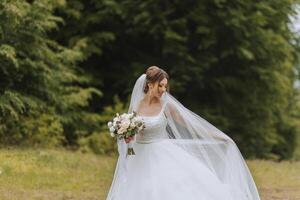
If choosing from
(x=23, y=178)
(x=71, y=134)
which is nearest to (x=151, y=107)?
(x=23, y=178)

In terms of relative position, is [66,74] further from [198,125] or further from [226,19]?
[198,125]

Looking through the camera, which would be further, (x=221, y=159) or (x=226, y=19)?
(x=226, y=19)

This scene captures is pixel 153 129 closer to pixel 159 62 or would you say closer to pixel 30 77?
pixel 30 77

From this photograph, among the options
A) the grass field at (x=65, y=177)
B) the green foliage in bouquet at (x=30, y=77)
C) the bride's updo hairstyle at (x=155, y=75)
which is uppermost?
the bride's updo hairstyle at (x=155, y=75)

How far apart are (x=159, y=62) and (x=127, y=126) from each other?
13579mm

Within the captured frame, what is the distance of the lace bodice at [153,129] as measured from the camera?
766 cm

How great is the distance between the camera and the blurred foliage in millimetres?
16188

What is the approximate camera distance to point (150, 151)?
25.5ft

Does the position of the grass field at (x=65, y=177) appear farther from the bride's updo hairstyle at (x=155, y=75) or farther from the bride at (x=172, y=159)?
the bride's updo hairstyle at (x=155, y=75)

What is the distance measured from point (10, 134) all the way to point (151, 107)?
8.13 meters

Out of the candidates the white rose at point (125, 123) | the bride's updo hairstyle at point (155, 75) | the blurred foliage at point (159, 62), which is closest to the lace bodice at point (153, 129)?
the white rose at point (125, 123)

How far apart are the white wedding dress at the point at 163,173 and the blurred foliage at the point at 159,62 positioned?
8177mm

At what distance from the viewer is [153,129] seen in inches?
303

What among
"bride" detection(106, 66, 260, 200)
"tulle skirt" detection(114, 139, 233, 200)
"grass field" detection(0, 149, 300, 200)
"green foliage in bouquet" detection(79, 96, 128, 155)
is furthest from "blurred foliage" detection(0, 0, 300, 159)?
"tulle skirt" detection(114, 139, 233, 200)
